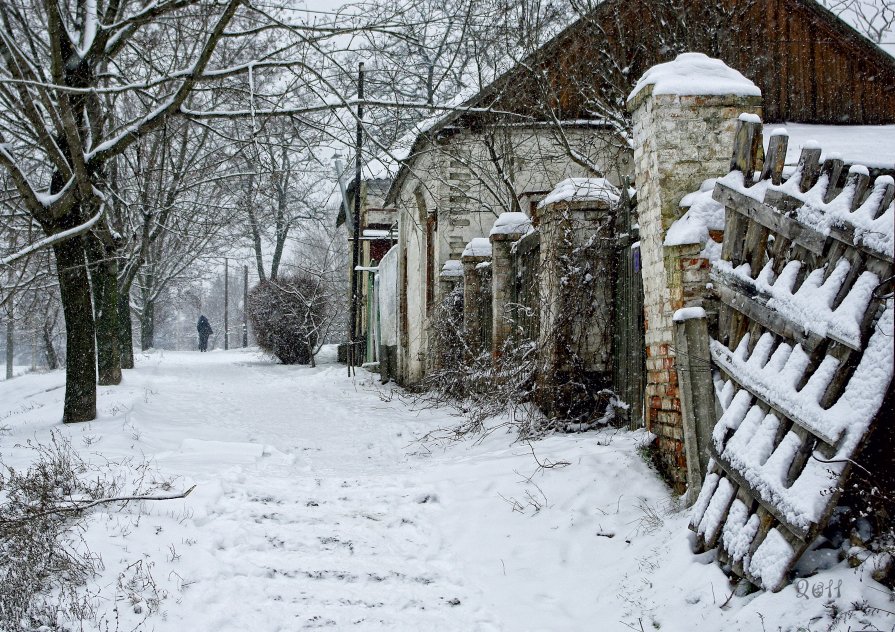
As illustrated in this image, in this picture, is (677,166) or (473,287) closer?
(677,166)

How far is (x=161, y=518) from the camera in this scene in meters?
4.52

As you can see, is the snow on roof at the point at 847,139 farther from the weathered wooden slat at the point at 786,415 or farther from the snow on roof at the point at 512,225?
the weathered wooden slat at the point at 786,415

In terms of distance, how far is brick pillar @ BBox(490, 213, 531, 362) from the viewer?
27.5 ft

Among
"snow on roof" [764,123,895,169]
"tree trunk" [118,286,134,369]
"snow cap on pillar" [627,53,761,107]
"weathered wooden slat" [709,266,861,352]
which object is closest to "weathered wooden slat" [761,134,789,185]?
"weathered wooden slat" [709,266,861,352]

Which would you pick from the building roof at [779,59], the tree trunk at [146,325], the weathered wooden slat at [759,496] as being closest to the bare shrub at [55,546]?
the weathered wooden slat at [759,496]

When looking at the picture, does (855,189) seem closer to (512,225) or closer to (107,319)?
(512,225)

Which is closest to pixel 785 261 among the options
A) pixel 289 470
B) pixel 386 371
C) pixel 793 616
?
pixel 793 616

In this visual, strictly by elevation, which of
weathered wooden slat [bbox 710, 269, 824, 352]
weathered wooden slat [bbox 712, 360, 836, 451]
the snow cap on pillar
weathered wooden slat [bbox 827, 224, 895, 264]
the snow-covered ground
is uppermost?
the snow cap on pillar

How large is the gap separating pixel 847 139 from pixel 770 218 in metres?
9.77

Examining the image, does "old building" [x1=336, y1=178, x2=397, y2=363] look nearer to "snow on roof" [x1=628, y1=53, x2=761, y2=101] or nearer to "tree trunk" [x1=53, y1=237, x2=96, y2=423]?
"tree trunk" [x1=53, y1=237, x2=96, y2=423]

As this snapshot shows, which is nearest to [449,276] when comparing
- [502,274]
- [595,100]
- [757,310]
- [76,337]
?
[502,274]

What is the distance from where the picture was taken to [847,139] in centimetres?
1152

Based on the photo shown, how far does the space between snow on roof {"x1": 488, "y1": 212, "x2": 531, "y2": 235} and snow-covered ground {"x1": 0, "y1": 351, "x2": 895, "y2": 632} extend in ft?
8.32

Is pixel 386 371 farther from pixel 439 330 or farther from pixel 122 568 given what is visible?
pixel 122 568
